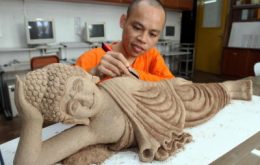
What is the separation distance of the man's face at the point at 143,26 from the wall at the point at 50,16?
8.61 feet

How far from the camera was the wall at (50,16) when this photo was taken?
298 centimetres

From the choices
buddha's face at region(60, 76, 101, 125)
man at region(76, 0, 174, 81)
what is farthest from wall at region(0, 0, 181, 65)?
buddha's face at region(60, 76, 101, 125)

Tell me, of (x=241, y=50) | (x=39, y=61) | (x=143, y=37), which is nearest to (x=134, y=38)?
(x=143, y=37)

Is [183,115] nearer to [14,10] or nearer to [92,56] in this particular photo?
[92,56]

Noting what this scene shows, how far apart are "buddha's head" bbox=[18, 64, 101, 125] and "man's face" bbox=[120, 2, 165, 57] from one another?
383 mm

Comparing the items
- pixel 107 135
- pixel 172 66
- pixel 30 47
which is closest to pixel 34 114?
pixel 107 135

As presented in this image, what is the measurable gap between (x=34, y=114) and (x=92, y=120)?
0.18 meters

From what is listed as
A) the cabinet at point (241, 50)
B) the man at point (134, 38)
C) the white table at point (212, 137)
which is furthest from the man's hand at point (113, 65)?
the cabinet at point (241, 50)

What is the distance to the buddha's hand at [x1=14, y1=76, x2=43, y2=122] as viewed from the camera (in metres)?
0.53

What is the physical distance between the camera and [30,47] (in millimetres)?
3086

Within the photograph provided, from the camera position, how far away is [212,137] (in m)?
0.81

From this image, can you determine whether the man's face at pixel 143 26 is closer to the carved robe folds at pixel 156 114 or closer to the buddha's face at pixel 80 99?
the carved robe folds at pixel 156 114

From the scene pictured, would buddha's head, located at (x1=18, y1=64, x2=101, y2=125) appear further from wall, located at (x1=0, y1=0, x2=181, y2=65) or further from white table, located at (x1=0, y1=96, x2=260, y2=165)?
wall, located at (x1=0, y1=0, x2=181, y2=65)

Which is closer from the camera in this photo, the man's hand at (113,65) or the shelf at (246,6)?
the man's hand at (113,65)
